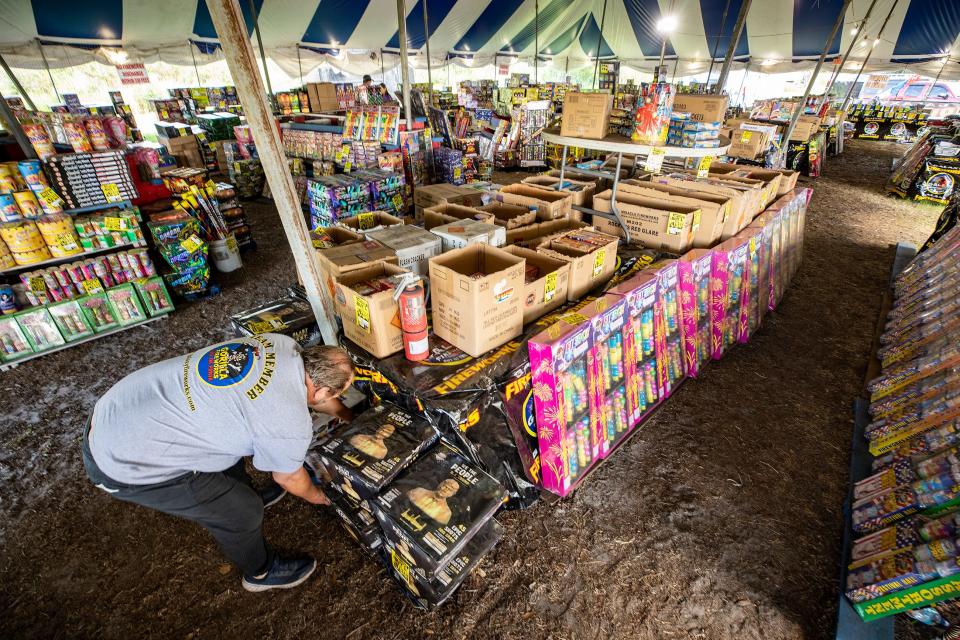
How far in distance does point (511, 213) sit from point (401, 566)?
2.78 metres

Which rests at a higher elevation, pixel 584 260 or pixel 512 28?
pixel 512 28

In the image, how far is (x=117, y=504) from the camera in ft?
8.71

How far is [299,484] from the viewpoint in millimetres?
2084

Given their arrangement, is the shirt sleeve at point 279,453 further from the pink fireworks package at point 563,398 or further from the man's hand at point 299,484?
the pink fireworks package at point 563,398

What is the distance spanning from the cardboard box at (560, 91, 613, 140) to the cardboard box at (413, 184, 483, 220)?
968 mm

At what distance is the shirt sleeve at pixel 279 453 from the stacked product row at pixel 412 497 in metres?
0.25

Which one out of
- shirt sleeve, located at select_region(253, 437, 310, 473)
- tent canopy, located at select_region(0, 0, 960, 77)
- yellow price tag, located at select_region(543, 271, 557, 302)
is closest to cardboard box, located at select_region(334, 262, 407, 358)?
shirt sleeve, located at select_region(253, 437, 310, 473)

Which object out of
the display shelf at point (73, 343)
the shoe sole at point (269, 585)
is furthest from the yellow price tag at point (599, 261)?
the display shelf at point (73, 343)

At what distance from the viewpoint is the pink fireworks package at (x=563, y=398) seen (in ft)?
Result: 7.13

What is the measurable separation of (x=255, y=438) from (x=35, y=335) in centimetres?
397

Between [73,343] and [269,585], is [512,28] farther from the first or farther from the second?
[269,585]

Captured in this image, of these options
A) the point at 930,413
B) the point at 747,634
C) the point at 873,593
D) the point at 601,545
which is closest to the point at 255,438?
the point at 601,545

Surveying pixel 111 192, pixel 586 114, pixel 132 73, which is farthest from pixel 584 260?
pixel 132 73

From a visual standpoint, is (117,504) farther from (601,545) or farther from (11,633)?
(601,545)
